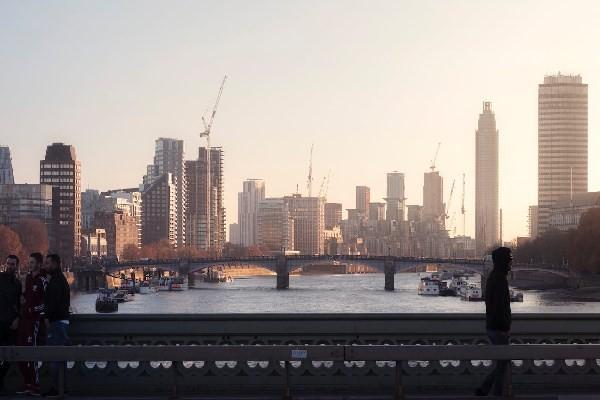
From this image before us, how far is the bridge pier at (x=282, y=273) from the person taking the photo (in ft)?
487

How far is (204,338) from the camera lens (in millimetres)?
14930

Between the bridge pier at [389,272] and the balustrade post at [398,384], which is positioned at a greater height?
the balustrade post at [398,384]

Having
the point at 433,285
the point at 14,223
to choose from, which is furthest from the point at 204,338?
the point at 14,223

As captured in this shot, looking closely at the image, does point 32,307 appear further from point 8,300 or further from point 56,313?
point 56,313

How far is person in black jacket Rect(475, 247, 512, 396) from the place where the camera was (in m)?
12.5

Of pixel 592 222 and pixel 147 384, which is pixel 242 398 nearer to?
pixel 147 384

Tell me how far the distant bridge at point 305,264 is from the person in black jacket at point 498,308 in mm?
127971

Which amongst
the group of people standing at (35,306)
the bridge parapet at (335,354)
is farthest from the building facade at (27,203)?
the group of people standing at (35,306)

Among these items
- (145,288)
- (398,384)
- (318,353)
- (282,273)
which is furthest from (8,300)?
(282,273)

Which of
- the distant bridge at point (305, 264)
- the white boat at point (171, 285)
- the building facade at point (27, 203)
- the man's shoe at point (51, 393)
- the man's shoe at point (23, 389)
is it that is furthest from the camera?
the building facade at point (27, 203)

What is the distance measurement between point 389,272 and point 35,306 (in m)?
134

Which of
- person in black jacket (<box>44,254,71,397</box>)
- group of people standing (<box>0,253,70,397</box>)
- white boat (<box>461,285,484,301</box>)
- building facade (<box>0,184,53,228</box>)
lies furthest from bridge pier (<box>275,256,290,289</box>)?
person in black jacket (<box>44,254,71,397</box>)

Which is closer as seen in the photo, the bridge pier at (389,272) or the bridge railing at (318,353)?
the bridge railing at (318,353)

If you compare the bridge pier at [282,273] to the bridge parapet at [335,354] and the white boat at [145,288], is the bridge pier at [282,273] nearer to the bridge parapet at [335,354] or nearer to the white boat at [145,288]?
the white boat at [145,288]
